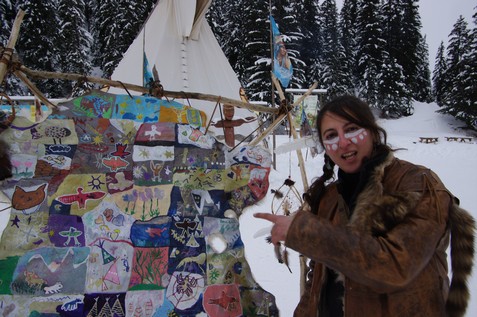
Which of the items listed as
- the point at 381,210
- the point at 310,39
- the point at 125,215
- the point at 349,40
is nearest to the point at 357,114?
the point at 381,210

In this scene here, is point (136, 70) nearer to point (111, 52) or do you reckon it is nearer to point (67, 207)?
point (67, 207)

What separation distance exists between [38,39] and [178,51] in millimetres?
14595

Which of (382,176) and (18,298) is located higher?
(382,176)

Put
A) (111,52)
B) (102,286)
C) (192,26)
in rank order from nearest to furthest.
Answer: (102,286) < (192,26) < (111,52)

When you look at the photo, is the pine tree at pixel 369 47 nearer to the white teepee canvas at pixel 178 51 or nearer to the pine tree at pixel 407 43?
the pine tree at pixel 407 43

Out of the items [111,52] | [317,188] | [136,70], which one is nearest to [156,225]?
[317,188]

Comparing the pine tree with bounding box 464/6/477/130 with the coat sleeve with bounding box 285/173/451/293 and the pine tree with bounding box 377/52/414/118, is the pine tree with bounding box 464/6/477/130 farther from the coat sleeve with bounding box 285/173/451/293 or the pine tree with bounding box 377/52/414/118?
the coat sleeve with bounding box 285/173/451/293

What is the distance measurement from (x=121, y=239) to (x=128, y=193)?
215mm

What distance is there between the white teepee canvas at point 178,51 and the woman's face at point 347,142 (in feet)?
9.40

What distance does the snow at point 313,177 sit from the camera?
2.80 m

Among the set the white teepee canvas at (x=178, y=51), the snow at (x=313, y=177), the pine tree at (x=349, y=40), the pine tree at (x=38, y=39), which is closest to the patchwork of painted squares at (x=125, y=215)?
the snow at (x=313, y=177)

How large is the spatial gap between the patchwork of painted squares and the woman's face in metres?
0.62

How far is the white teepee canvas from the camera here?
13.1 ft

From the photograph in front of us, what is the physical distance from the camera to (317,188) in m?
1.21
